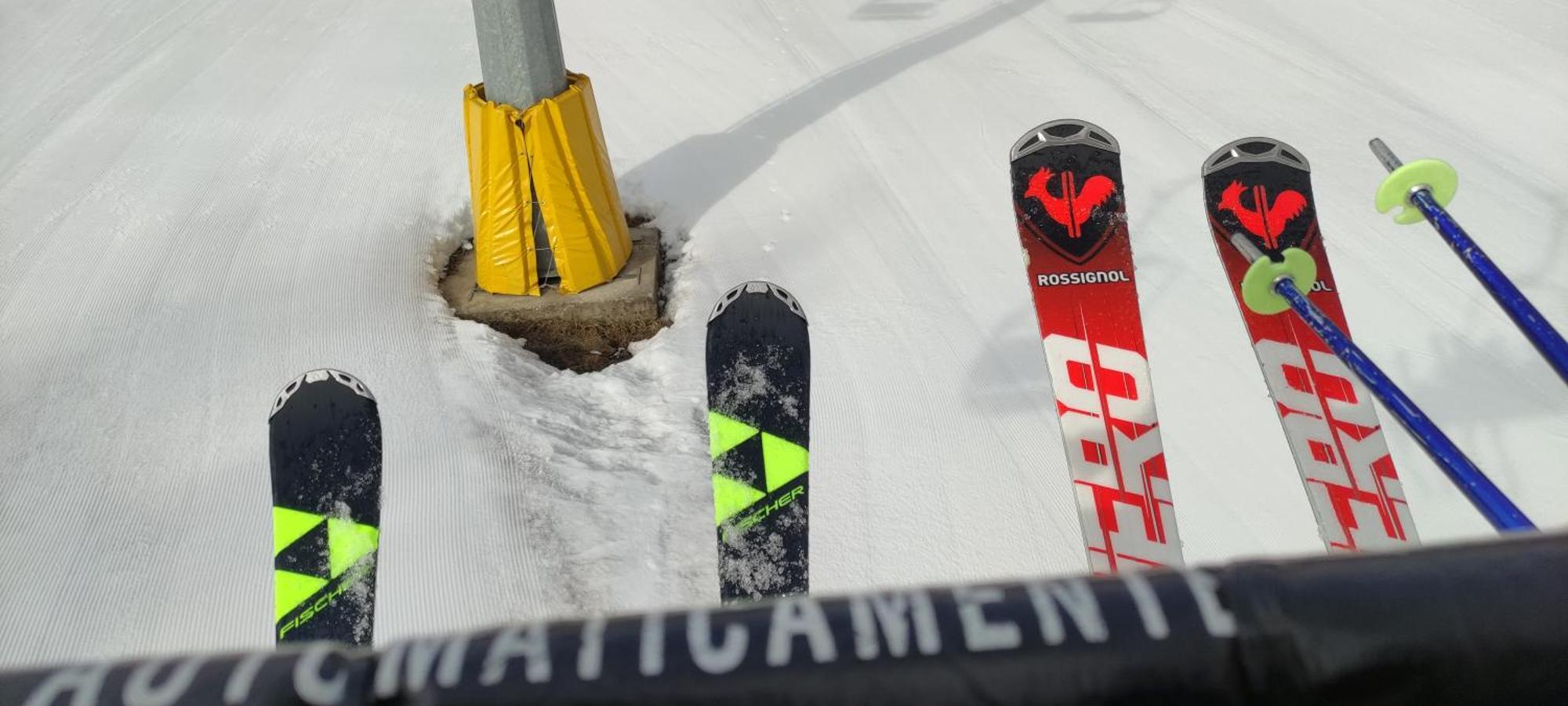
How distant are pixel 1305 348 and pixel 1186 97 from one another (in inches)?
132

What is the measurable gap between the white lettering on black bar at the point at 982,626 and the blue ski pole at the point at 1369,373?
1555 millimetres

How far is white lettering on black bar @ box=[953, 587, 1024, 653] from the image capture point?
2.61 feet

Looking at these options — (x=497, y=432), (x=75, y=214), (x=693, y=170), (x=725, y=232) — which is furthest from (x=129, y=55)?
(x=497, y=432)

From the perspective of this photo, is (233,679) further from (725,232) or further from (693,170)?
(693,170)

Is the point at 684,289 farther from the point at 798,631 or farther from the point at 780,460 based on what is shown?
the point at 798,631

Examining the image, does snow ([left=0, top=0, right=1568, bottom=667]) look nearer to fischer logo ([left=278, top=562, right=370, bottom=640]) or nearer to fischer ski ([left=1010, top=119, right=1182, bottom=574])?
fischer ski ([left=1010, top=119, right=1182, bottom=574])

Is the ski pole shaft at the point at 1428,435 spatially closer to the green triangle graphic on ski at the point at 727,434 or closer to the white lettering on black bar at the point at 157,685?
the green triangle graphic on ski at the point at 727,434

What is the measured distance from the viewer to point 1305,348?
10.00ft

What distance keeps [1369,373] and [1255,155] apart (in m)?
1.46

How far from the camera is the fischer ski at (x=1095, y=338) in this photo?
2.73m

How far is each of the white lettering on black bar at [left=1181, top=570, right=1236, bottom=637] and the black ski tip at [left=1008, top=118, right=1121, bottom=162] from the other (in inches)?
106

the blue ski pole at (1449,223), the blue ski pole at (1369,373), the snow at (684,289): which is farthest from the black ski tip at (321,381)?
the blue ski pole at (1449,223)

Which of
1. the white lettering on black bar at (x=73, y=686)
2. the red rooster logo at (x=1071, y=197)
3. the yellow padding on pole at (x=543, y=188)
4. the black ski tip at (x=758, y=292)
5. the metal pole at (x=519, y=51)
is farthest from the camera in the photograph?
the yellow padding on pole at (x=543, y=188)

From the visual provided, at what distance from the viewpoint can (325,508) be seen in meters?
2.18
